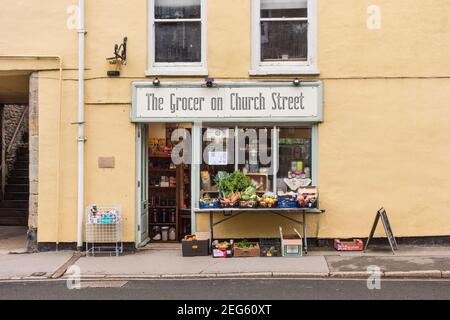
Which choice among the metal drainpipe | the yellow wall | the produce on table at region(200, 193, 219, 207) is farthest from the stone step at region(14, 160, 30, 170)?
the produce on table at region(200, 193, 219, 207)

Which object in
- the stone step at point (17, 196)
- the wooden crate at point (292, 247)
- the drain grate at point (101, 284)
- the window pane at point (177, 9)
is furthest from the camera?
the stone step at point (17, 196)

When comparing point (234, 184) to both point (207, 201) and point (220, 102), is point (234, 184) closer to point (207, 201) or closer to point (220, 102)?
point (207, 201)

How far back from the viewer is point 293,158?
12234 millimetres

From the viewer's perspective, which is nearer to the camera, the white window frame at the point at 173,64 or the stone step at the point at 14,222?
the white window frame at the point at 173,64

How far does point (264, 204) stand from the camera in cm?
1139

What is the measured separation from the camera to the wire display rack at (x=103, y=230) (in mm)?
11758

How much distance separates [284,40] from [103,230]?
558cm

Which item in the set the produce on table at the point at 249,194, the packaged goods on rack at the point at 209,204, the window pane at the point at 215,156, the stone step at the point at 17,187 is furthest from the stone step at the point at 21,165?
the produce on table at the point at 249,194

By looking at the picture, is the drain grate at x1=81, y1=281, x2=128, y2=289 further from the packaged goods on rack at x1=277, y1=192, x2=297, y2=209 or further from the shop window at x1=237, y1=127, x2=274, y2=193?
the shop window at x1=237, y1=127, x2=274, y2=193

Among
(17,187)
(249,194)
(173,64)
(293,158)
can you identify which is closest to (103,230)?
(249,194)

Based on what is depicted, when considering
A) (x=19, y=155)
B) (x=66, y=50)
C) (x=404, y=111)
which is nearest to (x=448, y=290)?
(x=404, y=111)

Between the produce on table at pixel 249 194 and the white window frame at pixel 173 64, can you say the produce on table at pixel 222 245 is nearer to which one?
the produce on table at pixel 249 194

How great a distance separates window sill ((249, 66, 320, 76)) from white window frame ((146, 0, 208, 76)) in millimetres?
1096

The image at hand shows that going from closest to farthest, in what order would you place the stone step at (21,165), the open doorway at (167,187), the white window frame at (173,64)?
the white window frame at (173,64) → the open doorway at (167,187) → the stone step at (21,165)
